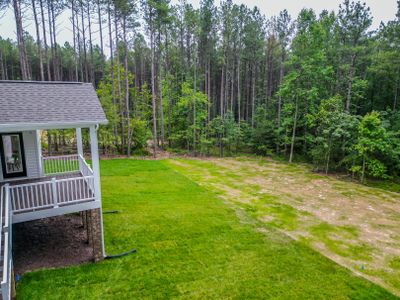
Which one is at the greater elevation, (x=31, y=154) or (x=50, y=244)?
(x=31, y=154)

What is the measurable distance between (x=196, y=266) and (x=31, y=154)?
6.53 metres

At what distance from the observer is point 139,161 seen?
19.7 metres

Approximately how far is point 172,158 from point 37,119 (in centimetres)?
1637

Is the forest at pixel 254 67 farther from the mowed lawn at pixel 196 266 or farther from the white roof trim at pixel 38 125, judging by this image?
the white roof trim at pixel 38 125

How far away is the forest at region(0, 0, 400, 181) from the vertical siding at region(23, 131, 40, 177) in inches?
387

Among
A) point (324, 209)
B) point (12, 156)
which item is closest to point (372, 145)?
point (324, 209)

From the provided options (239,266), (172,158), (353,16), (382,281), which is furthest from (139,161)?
(353,16)

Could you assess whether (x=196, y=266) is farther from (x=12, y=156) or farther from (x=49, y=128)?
(x=12, y=156)

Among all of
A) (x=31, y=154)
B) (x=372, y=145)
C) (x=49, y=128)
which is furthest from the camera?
(x=372, y=145)

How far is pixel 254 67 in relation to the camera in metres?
30.1

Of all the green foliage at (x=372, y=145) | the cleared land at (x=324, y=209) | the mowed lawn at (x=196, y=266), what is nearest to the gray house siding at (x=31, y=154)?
the mowed lawn at (x=196, y=266)

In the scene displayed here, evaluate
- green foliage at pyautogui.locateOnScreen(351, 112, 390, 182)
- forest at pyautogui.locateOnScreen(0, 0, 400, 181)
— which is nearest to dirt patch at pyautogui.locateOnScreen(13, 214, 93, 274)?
forest at pyautogui.locateOnScreen(0, 0, 400, 181)

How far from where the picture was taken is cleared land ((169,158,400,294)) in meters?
7.54

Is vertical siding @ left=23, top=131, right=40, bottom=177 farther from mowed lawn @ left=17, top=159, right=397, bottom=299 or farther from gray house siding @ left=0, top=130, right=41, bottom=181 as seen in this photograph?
mowed lawn @ left=17, top=159, right=397, bottom=299
